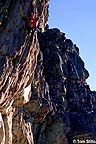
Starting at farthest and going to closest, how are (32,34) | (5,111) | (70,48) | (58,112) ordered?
(70,48) < (58,112) < (5,111) < (32,34)

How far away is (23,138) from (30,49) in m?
14.2

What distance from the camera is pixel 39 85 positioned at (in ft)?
135

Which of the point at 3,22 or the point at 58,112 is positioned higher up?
the point at 58,112

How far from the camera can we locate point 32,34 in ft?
57.7

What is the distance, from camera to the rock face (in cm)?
1683

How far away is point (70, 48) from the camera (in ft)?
201

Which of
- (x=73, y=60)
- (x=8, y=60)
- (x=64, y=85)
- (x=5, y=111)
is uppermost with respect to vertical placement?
(x=73, y=60)

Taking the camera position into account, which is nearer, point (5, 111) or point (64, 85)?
point (5, 111)

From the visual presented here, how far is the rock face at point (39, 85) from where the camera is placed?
16.8 metres

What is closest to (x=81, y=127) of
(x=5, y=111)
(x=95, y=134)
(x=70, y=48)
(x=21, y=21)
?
(x=95, y=134)

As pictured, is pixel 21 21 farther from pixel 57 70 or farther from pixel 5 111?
pixel 57 70

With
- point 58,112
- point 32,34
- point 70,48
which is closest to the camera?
point 32,34

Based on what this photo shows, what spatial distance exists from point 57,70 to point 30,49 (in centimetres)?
3894

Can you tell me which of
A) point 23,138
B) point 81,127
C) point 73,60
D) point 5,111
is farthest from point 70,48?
point 5,111
